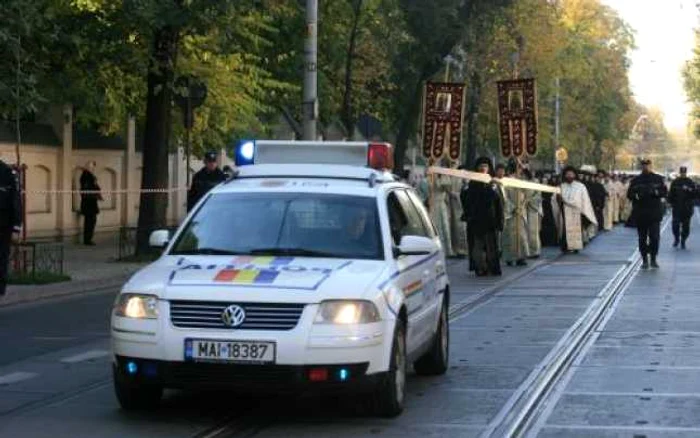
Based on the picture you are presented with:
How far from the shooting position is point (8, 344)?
11633 mm

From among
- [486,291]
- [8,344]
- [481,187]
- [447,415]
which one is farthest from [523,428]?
[481,187]

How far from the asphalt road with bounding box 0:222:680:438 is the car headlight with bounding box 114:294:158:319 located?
2.38 feet

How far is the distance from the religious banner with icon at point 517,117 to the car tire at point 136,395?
2088cm

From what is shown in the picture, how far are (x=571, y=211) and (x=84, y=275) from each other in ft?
38.3

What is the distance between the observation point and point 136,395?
8.03 metres

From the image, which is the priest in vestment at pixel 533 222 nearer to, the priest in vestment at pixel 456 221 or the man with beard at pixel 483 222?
the priest in vestment at pixel 456 221

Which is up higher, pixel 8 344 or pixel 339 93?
pixel 339 93

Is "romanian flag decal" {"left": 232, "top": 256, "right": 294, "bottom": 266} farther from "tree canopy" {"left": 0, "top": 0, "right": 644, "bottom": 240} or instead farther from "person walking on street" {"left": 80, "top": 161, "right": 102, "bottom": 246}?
"person walking on street" {"left": 80, "top": 161, "right": 102, "bottom": 246}

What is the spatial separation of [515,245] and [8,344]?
13.5 meters

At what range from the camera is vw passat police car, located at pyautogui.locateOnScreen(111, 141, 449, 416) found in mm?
7336

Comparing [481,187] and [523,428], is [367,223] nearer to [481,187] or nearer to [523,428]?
[523,428]

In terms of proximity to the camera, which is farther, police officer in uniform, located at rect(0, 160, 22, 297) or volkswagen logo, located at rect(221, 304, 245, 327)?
police officer in uniform, located at rect(0, 160, 22, 297)

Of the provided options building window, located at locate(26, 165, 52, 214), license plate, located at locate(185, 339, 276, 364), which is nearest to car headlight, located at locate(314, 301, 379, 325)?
license plate, located at locate(185, 339, 276, 364)

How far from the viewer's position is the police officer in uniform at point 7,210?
1431cm
